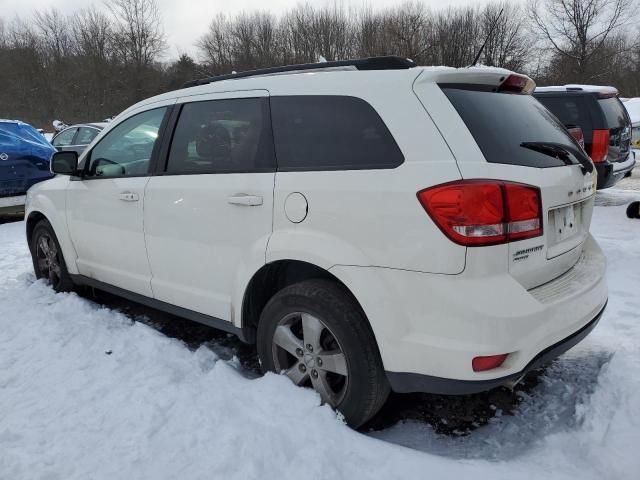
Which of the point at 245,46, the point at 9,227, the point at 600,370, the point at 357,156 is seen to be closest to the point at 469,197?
the point at 357,156

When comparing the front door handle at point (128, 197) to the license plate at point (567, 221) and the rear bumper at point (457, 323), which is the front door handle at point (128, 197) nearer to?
the rear bumper at point (457, 323)

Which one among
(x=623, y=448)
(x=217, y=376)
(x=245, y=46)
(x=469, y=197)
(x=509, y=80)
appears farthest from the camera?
(x=245, y=46)

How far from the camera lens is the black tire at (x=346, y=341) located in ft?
7.61

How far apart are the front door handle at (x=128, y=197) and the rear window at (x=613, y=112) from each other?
7.12m

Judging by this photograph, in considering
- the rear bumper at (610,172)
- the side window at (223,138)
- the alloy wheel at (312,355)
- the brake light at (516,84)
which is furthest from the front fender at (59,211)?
the rear bumper at (610,172)

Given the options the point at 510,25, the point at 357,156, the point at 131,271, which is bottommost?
the point at 131,271

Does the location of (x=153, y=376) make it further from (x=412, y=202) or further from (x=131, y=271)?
(x=412, y=202)

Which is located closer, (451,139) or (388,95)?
(451,139)

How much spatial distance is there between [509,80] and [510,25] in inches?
1580

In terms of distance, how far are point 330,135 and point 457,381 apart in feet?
4.33

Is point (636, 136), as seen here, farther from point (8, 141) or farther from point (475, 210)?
point (8, 141)

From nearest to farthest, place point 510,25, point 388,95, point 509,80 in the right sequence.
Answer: point 388,95 → point 509,80 → point 510,25

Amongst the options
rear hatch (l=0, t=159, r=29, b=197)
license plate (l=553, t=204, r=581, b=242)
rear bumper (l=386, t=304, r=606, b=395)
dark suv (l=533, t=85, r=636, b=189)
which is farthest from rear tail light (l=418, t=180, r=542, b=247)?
rear hatch (l=0, t=159, r=29, b=197)

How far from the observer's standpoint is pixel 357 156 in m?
2.37
